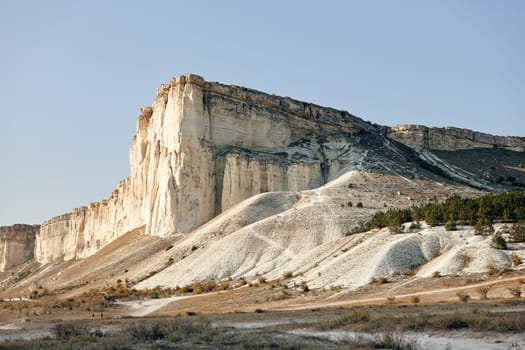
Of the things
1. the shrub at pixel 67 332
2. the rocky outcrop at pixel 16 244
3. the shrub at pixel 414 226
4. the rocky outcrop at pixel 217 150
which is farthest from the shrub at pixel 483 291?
the rocky outcrop at pixel 16 244

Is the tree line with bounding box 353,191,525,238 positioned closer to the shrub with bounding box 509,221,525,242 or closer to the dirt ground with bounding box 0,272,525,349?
the shrub with bounding box 509,221,525,242

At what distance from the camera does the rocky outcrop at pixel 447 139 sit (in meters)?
89.1

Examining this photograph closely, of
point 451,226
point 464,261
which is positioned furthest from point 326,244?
point 464,261

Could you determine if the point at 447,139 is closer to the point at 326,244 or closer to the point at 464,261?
the point at 326,244

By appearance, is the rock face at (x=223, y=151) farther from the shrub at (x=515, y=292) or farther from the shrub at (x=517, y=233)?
the shrub at (x=515, y=292)

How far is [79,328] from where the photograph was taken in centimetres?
2111

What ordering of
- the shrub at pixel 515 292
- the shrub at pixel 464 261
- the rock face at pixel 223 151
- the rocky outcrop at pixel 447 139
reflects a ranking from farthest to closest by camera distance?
the rocky outcrop at pixel 447 139, the rock face at pixel 223 151, the shrub at pixel 464 261, the shrub at pixel 515 292

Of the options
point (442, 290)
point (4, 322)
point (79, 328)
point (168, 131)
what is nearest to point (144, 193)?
point (168, 131)

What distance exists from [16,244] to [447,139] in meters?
73.1

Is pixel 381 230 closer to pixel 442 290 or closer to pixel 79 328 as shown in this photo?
pixel 442 290

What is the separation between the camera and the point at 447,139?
92312mm

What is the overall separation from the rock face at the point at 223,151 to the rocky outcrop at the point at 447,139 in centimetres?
133

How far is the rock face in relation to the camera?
64.3 metres

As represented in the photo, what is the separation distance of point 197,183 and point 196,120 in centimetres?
680
